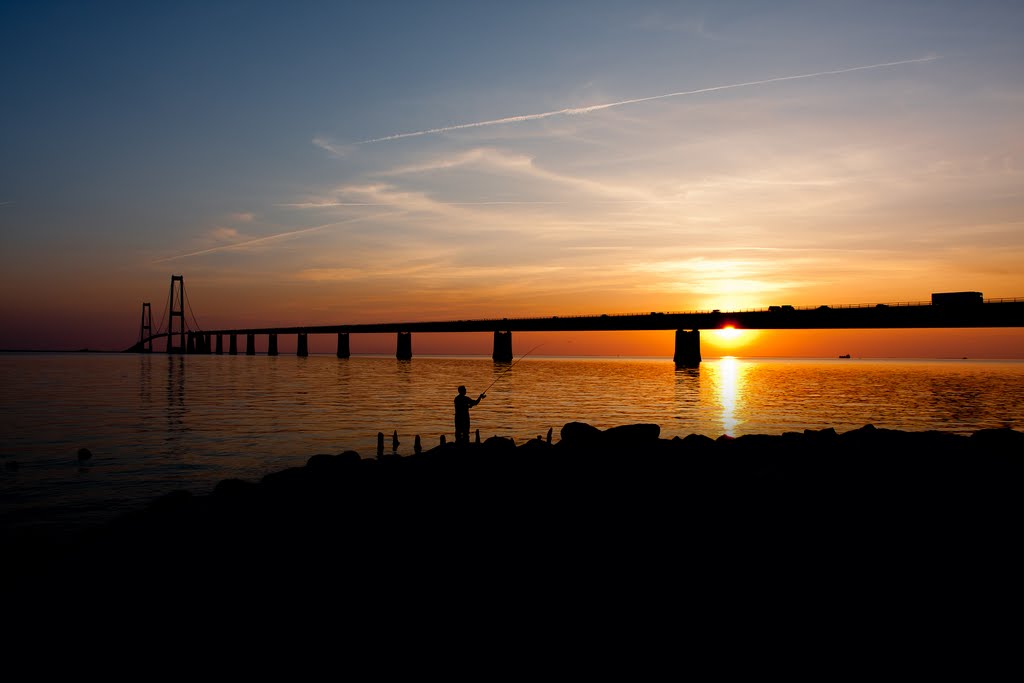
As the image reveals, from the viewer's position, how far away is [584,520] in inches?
470

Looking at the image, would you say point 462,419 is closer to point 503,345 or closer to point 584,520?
point 584,520

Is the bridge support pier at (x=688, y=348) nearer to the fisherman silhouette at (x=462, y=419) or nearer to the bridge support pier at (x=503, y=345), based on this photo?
the bridge support pier at (x=503, y=345)

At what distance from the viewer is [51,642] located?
8.48 metres

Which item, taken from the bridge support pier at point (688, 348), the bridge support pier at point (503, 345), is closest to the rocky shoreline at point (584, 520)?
the bridge support pier at point (688, 348)

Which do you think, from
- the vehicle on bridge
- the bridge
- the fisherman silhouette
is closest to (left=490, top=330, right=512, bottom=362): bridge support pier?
the bridge

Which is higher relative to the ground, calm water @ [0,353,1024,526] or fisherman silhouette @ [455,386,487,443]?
fisherman silhouette @ [455,386,487,443]

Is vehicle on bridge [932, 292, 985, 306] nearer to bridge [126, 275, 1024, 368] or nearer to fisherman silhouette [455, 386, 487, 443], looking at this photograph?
bridge [126, 275, 1024, 368]

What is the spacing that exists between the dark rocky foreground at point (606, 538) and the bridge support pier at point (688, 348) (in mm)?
129560

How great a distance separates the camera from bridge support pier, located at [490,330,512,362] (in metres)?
170

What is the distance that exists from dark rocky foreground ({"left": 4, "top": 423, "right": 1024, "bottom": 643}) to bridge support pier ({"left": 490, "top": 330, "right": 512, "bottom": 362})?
6058 inches

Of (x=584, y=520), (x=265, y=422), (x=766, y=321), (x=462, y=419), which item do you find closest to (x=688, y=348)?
(x=766, y=321)

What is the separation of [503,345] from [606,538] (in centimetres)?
16076

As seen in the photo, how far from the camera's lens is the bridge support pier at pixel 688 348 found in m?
143

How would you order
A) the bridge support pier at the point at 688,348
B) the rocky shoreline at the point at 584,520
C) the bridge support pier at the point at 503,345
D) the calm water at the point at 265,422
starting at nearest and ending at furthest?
the rocky shoreline at the point at 584,520 < the calm water at the point at 265,422 < the bridge support pier at the point at 688,348 < the bridge support pier at the point at 503,345
